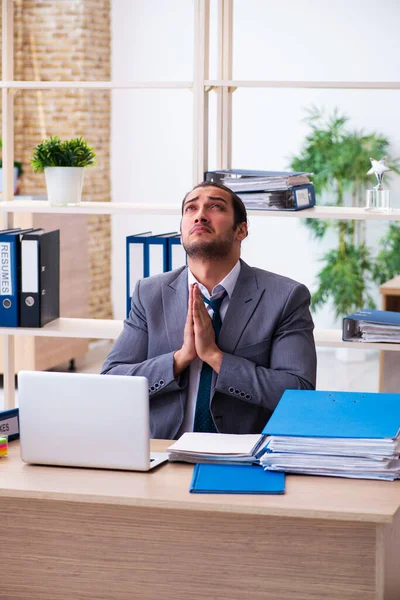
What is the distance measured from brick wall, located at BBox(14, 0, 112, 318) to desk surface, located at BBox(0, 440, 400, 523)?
16.6 feet

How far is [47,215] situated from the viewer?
5719 millimetres

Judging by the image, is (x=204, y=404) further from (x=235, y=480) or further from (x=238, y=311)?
(x=235, y=480)

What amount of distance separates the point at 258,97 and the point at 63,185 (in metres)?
3.69

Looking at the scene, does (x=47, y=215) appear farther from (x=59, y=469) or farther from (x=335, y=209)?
(x=59, y=469)

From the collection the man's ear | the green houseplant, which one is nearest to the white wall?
the green houseplant

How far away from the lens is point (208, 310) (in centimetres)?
254

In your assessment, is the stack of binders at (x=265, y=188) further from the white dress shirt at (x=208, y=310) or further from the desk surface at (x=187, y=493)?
the desk surface at (x=187, y=493)

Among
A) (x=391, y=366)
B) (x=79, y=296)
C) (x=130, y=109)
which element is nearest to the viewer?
(x=391, y=366)

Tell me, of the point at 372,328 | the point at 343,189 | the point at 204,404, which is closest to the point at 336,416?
the point at 204,404

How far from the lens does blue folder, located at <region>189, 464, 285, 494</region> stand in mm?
1665

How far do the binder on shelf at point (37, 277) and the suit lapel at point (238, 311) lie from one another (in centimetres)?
114

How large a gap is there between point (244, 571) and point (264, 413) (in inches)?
28.8

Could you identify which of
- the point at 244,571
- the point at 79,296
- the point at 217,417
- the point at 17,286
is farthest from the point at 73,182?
the point at 79,296

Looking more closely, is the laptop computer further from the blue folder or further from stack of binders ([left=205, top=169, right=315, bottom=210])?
stack of binders ([left=205, top=169, right=315, bottom=210])
